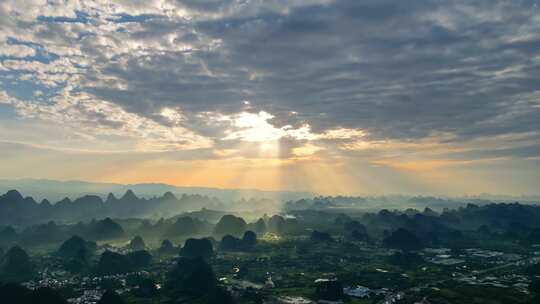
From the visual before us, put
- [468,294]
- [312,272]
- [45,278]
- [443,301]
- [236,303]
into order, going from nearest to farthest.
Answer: [236,303] < [443,301] < [468,294] < [45,278] < [312,272]

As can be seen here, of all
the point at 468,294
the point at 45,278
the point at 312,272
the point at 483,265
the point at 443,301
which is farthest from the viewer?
the point at 483,265

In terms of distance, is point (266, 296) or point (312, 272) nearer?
point (266, 296)

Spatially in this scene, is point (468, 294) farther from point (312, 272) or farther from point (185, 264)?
point (185, 264)

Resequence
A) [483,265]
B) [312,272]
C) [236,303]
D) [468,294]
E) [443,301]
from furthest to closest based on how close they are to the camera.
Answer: [483,265]
[312,272]
[468,294]
[443,301]
[236,303]

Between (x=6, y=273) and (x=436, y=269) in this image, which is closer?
(x=6, y=273)

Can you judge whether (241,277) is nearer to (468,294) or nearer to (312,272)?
(312,272)

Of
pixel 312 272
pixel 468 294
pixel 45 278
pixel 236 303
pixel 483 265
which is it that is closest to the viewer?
pixel 236 303

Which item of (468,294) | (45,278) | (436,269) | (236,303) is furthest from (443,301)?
(45,278)

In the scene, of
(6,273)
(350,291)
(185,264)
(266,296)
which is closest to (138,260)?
(185,264)
